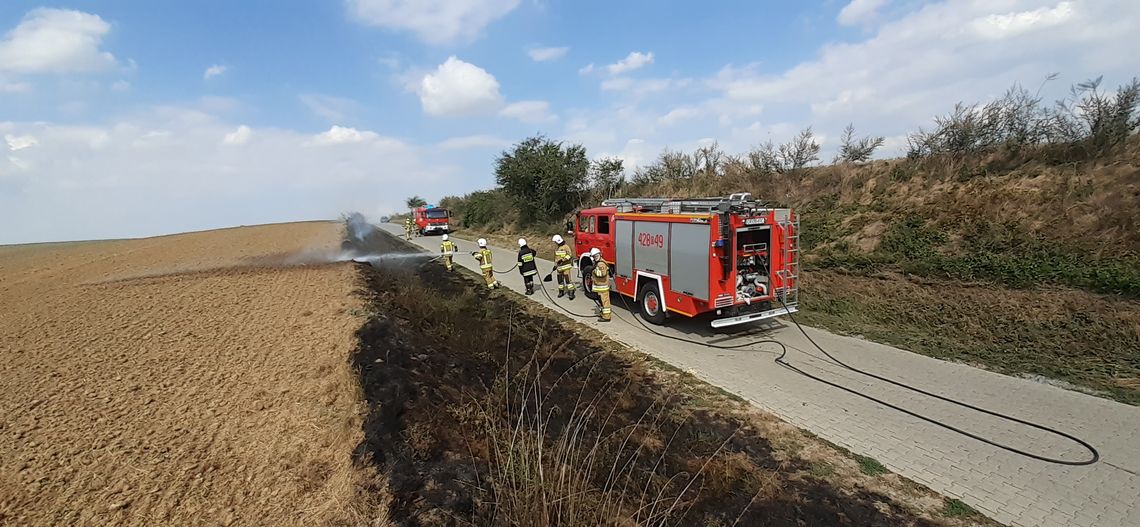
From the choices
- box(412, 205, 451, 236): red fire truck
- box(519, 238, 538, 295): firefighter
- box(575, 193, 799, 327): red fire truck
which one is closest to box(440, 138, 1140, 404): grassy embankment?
box(575, 193, 799, 327): red fire truck

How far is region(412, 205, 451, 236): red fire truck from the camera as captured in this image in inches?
1463

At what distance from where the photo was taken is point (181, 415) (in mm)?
5539

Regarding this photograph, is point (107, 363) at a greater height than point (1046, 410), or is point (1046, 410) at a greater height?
point (107, 363)

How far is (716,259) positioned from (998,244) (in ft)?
20.5

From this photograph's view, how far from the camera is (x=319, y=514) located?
12.4 feet

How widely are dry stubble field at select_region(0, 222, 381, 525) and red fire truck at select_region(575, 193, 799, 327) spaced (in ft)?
18.5

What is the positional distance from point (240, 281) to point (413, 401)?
44.9 ft

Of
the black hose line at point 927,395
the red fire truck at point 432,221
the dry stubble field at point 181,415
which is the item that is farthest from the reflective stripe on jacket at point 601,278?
the red fire truck at point 432,221

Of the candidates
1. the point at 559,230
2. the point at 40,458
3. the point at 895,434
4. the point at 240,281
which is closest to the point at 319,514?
the point at 40,458

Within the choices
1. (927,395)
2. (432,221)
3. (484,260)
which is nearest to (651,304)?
(927,395)

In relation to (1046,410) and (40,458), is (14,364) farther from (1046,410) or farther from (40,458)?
(1046,410)

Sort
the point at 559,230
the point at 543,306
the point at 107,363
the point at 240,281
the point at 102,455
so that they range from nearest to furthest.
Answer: the point at 102,455
the point at 107,363
the point at 543,306
the point at 240,281
the point at 559,230

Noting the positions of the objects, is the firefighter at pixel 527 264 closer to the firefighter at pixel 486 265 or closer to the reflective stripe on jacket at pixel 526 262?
the reflective stripe on jacket at pixel 526 262

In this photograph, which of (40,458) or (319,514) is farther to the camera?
(40,458)
